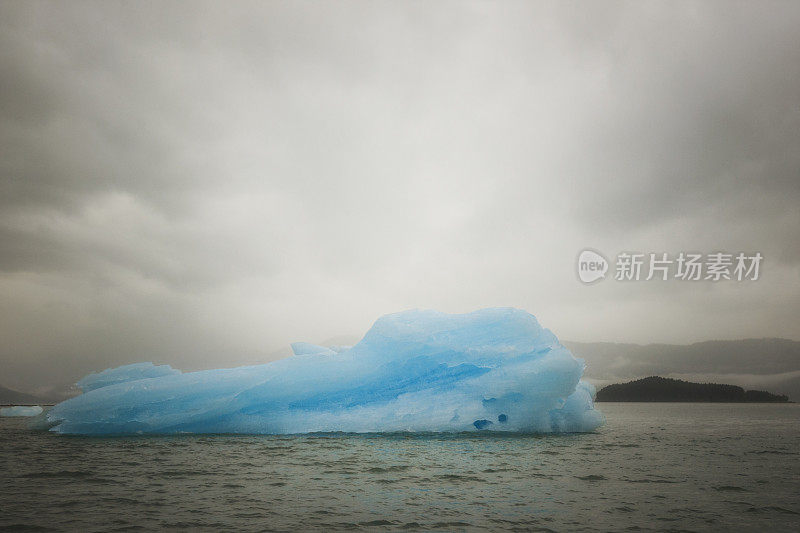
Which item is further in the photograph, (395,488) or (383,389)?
(383,389)

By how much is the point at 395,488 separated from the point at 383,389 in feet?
34.8

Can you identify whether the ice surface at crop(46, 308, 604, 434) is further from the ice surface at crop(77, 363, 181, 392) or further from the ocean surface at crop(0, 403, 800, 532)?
the ice surface at crop(77, 363, 181, 392)

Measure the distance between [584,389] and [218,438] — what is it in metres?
17.7

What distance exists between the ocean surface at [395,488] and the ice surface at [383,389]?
2.94 m

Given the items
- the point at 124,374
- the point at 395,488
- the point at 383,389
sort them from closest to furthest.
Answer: the point at 395,488 < the point at 383,389 < the point at 124,374

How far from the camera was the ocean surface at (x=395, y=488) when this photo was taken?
668cm

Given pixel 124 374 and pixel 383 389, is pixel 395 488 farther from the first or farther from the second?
pixel 124 374

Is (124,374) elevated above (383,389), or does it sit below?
above

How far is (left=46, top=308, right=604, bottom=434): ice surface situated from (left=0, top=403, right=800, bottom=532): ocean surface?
2.94 m

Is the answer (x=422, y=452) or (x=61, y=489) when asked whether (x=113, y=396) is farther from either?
(x=422, y=452)

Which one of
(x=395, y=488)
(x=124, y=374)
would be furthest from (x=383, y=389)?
(x=124, y=374)

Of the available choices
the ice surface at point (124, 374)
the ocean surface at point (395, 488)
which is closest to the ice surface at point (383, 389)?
the ocean surface at point (395, 488)

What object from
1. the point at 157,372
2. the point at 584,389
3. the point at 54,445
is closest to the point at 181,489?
the point at 54,445

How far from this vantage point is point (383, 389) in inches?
758
